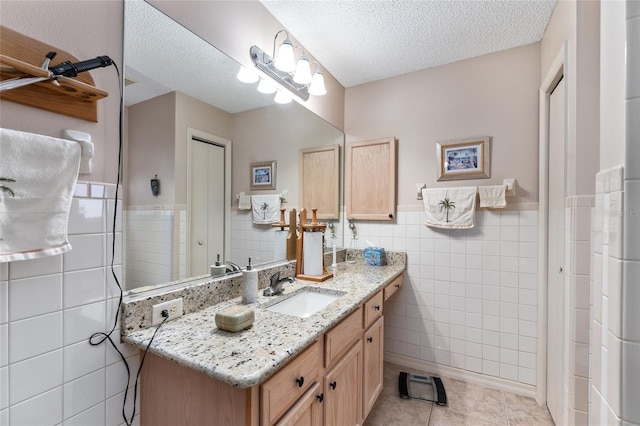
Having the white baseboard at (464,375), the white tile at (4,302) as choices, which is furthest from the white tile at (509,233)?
the white tile at (4,302)

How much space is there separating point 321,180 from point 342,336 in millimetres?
1397

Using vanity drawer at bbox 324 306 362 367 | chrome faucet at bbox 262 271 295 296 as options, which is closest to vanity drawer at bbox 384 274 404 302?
vanity drawer at bbox 324 306 362 367

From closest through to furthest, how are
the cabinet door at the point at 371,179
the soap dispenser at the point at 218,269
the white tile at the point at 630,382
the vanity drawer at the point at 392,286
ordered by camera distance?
the white tile at the point at 630,382 < the soap dispenser at the point at 218,269 < the vanity drawer at the point at 392,286 < the cabinet door at the point at 371,179

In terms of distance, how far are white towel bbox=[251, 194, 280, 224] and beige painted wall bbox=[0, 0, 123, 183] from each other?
2.85 ft

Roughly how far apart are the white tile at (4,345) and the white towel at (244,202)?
1046mm

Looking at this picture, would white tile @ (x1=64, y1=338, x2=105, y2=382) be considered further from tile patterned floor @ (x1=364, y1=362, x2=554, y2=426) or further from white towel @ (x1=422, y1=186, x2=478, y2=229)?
white towel @ (x1=422, y1=186, x2=478, y2=229)

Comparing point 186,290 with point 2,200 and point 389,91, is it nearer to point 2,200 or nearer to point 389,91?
point 2,200

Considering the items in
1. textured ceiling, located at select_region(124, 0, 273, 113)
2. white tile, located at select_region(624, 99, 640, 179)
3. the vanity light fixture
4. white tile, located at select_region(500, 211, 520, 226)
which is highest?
the vanity light fixture

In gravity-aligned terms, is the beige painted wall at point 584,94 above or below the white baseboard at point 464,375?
above

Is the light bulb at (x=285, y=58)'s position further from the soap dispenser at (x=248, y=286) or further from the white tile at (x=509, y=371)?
the white tile at (x=509, y=371)

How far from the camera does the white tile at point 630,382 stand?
47cm

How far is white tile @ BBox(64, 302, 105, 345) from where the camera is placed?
0.86 metres

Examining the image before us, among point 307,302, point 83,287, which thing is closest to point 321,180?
point 307,302

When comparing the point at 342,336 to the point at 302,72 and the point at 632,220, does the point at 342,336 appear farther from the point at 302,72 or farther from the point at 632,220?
the point at 302,72
